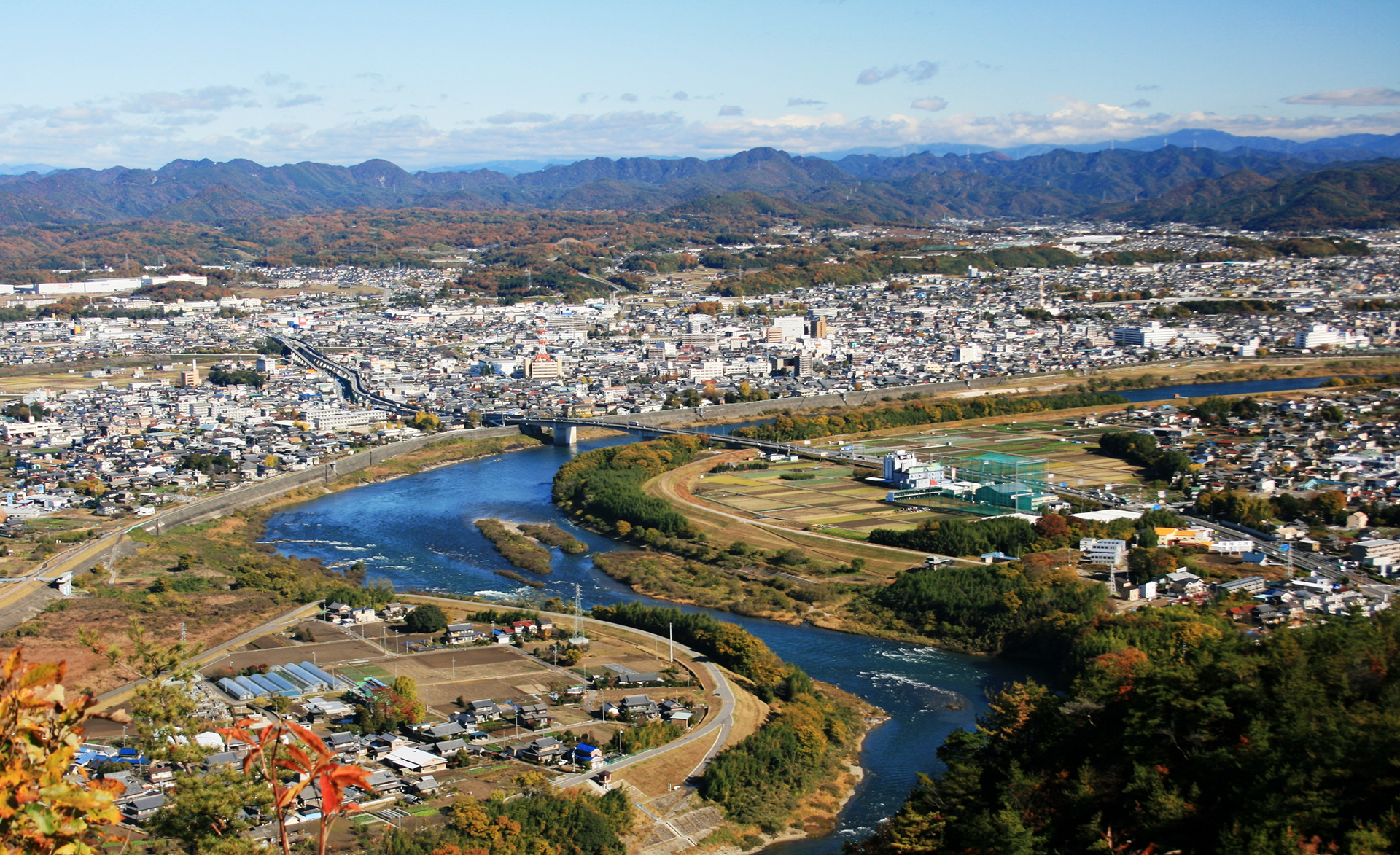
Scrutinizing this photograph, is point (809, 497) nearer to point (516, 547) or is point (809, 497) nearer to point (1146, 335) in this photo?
point (516, 547)

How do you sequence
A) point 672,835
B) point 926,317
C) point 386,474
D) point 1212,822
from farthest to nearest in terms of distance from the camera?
point 926,317
point 386,474
point 672,835
point 1212,822

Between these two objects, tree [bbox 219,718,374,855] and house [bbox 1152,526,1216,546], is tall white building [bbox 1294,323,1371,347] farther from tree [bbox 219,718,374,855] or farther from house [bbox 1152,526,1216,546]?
tree [bbox 219,718,374,855]

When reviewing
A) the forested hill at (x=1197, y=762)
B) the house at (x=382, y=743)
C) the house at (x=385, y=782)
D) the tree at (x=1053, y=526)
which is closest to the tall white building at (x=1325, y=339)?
the tree at (x=1053, y=526)

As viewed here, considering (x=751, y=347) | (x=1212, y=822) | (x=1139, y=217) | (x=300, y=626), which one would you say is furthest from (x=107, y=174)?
(x=1212, y=822)

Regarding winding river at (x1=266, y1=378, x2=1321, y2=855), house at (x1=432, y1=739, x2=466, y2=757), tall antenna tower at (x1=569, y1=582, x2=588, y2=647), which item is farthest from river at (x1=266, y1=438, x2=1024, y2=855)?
house at (x1=432, y1=739, x2=466, y2=757)

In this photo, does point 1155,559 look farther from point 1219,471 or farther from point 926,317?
point 926,317

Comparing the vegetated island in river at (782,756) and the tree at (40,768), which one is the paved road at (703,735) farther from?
the tree at (40,768)

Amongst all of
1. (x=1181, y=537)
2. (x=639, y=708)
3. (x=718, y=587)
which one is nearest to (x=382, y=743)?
(x=639, y=708)

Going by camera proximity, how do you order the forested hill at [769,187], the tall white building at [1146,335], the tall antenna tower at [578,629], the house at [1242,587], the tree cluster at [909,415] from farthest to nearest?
1. the forested hill at [769,187]
2. the tall white building at [1146,335]
3. the tree cluster at [909,415]
4. the house at [1242,587]
5. the tall antenna tower at [578,629]
